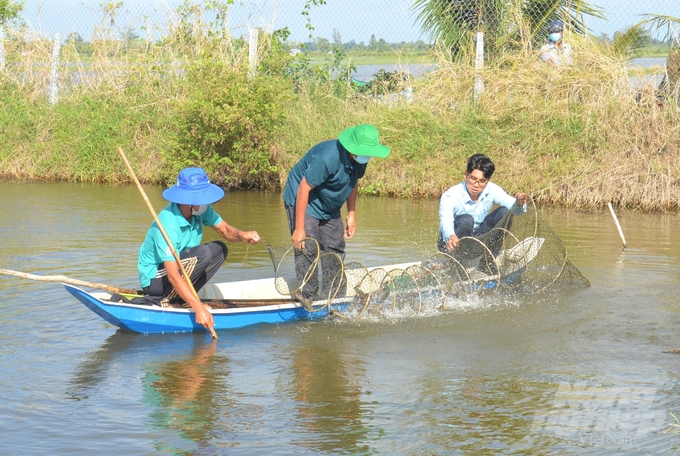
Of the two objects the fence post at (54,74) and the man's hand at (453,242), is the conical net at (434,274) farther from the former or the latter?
the fence post at (54,74)

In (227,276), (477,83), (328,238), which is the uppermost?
(477,83)

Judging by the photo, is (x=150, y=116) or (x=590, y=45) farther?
(x=150, y=116)

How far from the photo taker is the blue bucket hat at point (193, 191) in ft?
21.3

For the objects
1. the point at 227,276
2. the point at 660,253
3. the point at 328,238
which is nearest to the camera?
the point at 328,238

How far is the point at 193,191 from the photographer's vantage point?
659 centimetres

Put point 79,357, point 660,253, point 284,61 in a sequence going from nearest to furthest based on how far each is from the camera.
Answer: point 79,357, point 660,253, point 284,61

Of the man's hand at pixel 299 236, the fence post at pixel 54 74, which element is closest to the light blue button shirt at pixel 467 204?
the man's hand at pixel 299 236

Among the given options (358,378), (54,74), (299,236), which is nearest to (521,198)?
(299,236)

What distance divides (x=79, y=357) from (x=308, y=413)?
1.97 m

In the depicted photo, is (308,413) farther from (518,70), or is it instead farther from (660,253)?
(518,70)

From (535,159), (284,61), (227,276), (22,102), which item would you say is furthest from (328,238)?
(22,102)

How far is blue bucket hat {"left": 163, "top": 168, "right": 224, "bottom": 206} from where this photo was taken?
21.3 ft

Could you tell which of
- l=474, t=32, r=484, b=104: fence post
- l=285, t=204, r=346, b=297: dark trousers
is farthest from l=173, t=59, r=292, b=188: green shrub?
l=285, t=204, r=346, b=297: dark trousers

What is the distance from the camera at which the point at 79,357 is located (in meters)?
6.31
